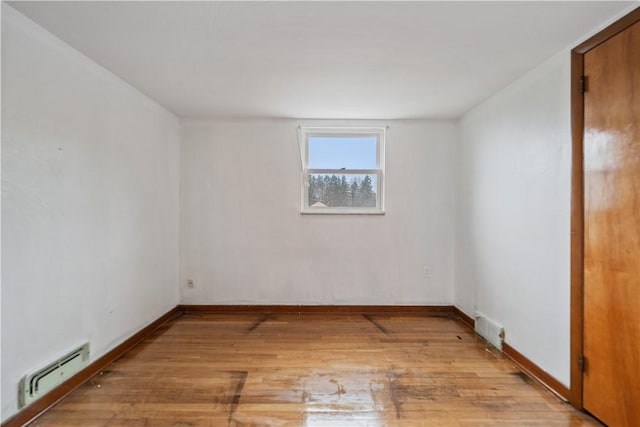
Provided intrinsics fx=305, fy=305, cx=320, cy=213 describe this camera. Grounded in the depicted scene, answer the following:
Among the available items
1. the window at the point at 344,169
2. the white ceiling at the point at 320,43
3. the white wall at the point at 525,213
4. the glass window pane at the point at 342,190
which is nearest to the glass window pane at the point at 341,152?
the window at the point at 344,169

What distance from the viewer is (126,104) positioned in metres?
2.56

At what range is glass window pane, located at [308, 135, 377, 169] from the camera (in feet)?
11.9

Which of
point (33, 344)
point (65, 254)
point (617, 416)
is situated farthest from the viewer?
point (65, 254)

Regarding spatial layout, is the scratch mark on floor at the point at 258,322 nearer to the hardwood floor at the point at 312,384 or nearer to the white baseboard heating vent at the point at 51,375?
the hardwood floor at the point at 312,384

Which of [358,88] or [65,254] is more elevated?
[358,88]

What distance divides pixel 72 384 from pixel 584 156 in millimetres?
3513

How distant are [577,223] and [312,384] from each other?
195cm

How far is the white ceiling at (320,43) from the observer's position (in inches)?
60.8

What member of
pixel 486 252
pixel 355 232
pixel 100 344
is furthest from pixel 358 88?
pixel 100 344

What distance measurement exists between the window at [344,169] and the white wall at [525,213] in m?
1.02

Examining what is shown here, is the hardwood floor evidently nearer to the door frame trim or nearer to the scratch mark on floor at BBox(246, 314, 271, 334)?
the scratch mark on floor at BBox(246, 314, 271, 334)

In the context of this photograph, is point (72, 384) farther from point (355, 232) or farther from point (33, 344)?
point (355, 232)

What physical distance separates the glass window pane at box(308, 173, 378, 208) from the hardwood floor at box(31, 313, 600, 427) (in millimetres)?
1402

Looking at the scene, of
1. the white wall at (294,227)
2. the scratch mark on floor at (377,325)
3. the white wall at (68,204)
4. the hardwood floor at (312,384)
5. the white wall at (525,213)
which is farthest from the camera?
the white wall at (294,227)
